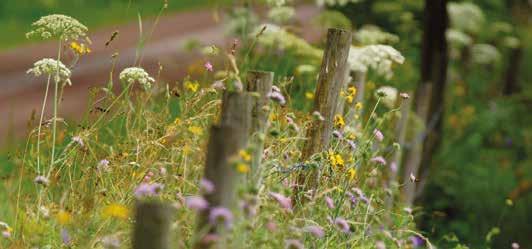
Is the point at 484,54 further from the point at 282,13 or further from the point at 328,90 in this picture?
the point at 328,90

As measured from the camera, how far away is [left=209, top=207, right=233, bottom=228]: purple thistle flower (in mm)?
3029

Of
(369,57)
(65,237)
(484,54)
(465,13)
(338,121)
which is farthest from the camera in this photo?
(484,54)

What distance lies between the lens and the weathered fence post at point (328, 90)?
4969mm

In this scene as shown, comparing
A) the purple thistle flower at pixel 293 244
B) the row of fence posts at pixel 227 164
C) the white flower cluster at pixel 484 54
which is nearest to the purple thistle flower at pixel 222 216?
the row of fence posts at pixel 227 164

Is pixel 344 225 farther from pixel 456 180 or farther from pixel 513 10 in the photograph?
pixel 513 10

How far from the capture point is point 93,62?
575 inches

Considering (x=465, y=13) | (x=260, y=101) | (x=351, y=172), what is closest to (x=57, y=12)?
(x=465, y=13)

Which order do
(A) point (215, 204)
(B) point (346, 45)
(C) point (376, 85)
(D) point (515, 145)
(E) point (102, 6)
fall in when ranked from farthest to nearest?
(E) point (102, 6), (D) point (515, 145), (C) point (376, 85), (B) point (346, 45), (A) point (215, 204)

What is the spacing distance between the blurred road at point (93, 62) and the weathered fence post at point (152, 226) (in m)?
7.95

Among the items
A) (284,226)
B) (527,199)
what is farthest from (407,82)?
(284,226)

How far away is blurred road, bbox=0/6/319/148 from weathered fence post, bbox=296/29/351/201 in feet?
19.2

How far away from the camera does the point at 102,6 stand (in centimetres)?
1839

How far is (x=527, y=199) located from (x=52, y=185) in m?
7.46

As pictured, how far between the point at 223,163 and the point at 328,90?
210 cm
